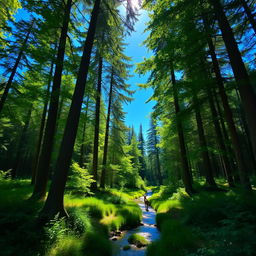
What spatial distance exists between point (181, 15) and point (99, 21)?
4.92m

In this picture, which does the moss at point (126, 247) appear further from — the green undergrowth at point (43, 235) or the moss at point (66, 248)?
the moss at point (66, 248)

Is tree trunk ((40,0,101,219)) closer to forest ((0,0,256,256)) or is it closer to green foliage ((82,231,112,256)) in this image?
forest ((0,0,256,256))

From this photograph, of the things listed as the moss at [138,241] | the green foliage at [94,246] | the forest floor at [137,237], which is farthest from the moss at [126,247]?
the green foliage at [94,246]

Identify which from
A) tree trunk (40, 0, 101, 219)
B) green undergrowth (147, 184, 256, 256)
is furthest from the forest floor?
tree trunk (40, 0, 101, 219)

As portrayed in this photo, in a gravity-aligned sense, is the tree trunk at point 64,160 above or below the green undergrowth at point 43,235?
above

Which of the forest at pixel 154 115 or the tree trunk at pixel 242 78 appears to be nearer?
the forest at pixel 154 115

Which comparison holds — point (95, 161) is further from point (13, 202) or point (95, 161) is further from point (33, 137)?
point (33, 137)

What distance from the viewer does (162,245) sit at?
3.94m

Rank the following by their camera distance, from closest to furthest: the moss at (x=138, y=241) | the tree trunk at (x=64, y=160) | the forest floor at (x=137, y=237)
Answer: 1. the forest floor at (x=137, y=237)
2. the tree trunk at (x=64, y=160)
3. the moss at (x=138, y=241)

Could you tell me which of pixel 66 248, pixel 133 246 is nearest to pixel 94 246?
pixel 66 248

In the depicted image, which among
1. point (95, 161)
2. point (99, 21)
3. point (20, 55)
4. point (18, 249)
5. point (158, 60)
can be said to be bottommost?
point (18, 249)

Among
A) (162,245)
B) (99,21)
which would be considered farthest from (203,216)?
(99,21)

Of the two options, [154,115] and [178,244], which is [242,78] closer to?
[154,115]

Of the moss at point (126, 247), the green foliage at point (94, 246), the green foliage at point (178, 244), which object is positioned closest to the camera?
the green foliage at point (178, 244)
